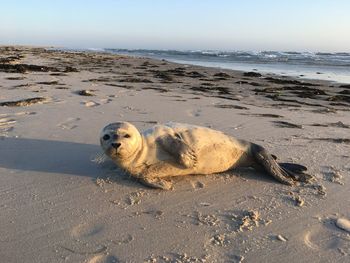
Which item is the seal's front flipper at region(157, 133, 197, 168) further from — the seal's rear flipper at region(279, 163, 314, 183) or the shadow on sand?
the seal's rear flipper at region(279, 163, 314, 183)

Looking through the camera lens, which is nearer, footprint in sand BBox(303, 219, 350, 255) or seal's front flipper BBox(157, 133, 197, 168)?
footprint in sand BBox(303, 219, 350, 255)

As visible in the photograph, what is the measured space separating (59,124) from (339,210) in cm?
391

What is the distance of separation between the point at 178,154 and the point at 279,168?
1.04m

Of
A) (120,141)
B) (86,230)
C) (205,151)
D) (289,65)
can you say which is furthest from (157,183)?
(289,65)

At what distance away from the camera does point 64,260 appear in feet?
8.91

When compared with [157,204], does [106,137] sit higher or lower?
higher

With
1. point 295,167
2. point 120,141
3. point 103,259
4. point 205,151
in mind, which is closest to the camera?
point 103,259

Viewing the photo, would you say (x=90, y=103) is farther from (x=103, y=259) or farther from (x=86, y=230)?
(x=103, y=259)

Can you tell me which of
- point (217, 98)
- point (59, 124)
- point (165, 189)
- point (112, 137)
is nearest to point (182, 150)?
point (165, 189)

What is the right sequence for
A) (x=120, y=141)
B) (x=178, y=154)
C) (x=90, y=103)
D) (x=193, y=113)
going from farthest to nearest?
1. (x=90, y=103)
2. (x=193, y=113)
3. (x=178, y=154)
4. (x=120, y=141)

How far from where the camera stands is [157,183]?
406cm

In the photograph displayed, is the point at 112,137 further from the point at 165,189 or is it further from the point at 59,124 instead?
the point at 59,124

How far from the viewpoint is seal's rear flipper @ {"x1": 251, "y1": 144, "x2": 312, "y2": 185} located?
14.3ft

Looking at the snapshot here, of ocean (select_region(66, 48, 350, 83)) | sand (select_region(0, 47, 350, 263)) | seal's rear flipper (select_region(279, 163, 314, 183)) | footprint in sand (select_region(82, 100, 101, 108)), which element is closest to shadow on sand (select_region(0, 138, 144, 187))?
sand (select_region(0, 47, 350, 263))
